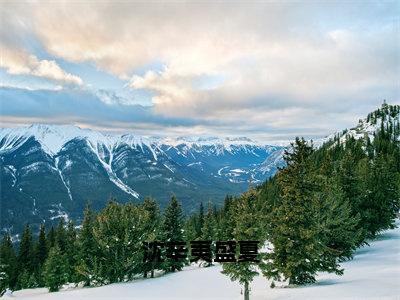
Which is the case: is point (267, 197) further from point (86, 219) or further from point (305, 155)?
point (305, 155)

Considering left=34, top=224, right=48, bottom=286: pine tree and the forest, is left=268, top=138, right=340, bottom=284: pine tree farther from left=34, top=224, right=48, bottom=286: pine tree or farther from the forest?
left=34, top=224, right=48, bottom=286: pine tree

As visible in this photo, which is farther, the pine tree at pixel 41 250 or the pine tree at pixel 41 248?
the pine tree at pixel 41 248

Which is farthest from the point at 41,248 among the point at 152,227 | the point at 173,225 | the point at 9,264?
the point at 152,227

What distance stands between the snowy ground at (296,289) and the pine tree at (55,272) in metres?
21.3

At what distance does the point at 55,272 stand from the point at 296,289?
48236mm

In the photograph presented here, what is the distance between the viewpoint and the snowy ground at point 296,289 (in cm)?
2912

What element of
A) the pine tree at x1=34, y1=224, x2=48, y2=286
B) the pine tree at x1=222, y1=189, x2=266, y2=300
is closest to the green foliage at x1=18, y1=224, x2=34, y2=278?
the pine tree at x1=34, y1=224, x2=48, y2=286

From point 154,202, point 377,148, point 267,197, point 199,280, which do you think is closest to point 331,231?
point 199,280

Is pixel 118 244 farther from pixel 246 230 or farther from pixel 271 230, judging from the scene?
pixel 246 230

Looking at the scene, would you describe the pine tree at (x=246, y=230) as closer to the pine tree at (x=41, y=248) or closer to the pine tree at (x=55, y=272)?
the pine tree at (x=55, y=272)

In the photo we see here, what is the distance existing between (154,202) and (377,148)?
135m

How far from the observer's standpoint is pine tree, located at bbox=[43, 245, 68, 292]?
65562 millimetres

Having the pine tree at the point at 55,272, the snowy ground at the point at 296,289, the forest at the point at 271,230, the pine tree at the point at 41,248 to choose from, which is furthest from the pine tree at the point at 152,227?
the pine tree at the point at 41,248

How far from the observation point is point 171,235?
2432 inches
